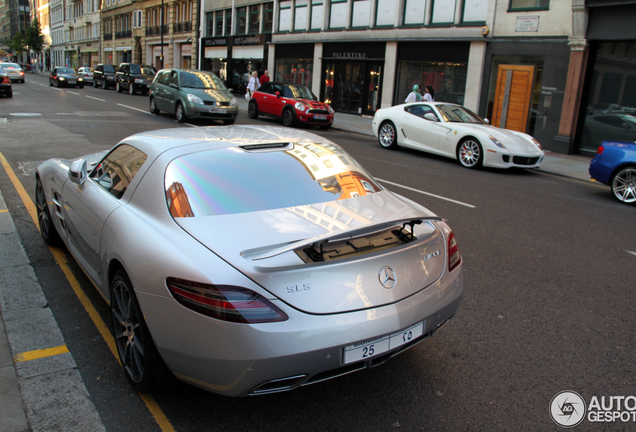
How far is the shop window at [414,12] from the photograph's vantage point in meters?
21.9

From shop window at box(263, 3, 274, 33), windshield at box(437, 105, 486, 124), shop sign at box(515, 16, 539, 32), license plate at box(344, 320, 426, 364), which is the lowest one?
license plate at box(344, 320, 426, 364)

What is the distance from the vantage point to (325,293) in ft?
7.83

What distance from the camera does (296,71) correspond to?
29.8 meters

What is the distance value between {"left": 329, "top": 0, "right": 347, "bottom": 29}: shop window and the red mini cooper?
8125 millimetres

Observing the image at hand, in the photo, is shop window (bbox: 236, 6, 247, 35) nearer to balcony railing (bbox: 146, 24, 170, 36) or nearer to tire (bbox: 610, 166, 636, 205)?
balcony railing (bbox: 146, 24, 170, 36)

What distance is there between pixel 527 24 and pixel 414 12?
627 cm

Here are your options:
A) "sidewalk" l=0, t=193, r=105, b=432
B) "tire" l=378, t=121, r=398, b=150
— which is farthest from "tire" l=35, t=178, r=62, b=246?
"tire" l=378, t=121, r=398, b=150

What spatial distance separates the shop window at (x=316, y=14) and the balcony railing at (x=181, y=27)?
19.5m

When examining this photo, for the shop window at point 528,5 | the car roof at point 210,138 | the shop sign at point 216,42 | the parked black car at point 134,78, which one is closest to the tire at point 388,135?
the shop window at point 528,5

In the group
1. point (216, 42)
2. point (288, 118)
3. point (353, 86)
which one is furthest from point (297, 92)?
point (216, 42)

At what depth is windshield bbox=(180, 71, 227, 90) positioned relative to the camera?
690 inches

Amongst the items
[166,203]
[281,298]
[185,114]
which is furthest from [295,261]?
[185,114]

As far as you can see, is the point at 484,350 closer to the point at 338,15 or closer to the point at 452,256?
the point at 452,256

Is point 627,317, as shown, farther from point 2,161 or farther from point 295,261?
point 2,161
